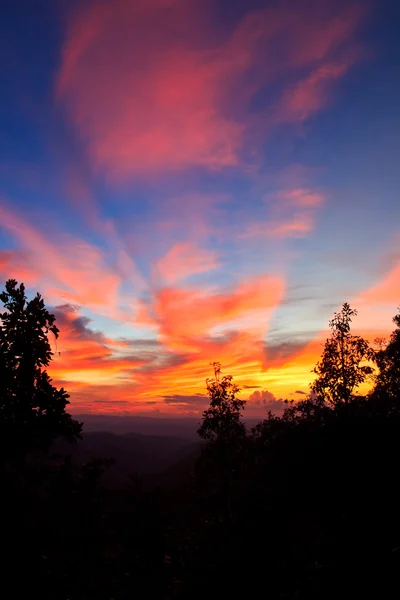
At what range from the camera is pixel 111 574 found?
9.95 meters

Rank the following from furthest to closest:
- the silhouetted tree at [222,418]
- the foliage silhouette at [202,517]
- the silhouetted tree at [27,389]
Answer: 1. the silhouetted tree at [222,418]
2. the silhouetted tree at [27,389]
3. the foliage silhouette at [202,517]

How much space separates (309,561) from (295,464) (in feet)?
23.9

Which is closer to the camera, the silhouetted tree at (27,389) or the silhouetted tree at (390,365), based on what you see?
the silhouetted tree at (27,389)

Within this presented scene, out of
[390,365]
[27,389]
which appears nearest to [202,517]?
[27,389]

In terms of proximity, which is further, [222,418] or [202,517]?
[222,418]

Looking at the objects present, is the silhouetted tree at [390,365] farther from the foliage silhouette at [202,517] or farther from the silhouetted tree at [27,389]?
the silhouetted tree at [27,389]

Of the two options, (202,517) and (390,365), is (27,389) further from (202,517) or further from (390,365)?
(390,365)

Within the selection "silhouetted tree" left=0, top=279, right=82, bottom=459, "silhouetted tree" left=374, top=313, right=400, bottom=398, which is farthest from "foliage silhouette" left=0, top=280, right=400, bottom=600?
"silhouetted tree" left=374, top=313, right=400, bottom=398

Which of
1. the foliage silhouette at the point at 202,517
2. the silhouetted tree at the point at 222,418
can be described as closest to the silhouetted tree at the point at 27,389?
the foliage silhouette at the point at 202,517

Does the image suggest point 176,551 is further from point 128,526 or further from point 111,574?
point 111,574

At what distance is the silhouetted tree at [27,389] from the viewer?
1220cm

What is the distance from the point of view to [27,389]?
13195 millimetres

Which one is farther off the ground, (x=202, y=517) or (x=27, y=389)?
(x=27, y=389)

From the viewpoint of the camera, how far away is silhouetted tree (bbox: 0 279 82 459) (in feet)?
40.0
